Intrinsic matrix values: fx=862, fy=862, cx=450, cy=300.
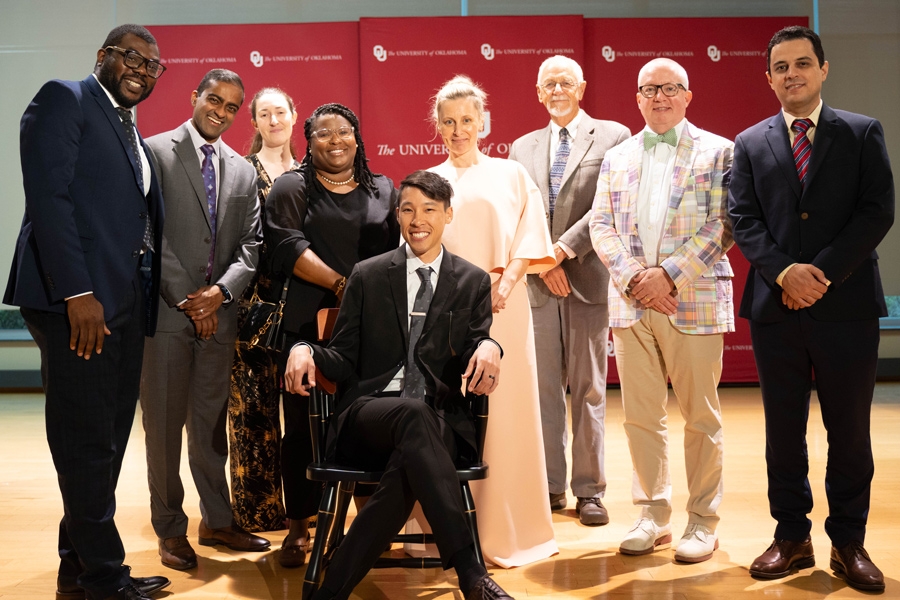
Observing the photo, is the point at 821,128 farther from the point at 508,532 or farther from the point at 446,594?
the point at 446,594

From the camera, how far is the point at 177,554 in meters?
3.32

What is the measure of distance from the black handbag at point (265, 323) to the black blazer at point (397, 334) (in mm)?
428

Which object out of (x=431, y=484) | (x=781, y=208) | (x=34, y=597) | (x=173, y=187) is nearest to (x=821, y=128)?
(x=781, y=208)

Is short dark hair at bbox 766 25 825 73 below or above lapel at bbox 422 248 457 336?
above

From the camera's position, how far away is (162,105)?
24.9 ft

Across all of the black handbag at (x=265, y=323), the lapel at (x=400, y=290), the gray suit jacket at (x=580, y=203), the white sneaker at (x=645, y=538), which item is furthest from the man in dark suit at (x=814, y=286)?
the black handbag at (x=265, y=323)

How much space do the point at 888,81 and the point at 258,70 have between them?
227 inches

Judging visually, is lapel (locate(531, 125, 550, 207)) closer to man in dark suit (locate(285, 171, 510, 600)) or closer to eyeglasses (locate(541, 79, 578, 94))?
eyeglasses (locate(541, 79, 578, 94))

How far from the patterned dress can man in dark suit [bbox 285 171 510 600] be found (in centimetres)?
86

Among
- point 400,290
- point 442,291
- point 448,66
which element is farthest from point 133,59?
point 448,66

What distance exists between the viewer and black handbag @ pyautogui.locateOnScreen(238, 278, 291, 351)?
10.8ft

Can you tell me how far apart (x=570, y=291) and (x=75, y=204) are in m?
2.29

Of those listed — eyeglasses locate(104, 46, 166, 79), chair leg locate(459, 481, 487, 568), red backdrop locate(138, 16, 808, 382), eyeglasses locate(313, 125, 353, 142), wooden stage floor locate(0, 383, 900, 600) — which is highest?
red backdrop locate(138, 16, 808, 382)

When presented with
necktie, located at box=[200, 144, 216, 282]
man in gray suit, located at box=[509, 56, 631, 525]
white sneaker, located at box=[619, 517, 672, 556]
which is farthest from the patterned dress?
white sneaker, located at box=[619, 517, 672, 556]
